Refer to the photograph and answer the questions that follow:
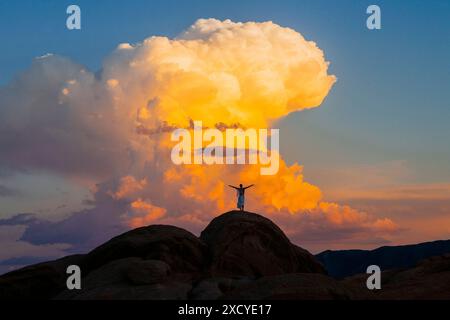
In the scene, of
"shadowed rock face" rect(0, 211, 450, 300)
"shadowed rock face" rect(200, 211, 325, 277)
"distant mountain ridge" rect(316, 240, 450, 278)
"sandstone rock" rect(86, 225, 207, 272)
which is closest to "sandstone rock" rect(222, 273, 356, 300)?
"shadowed rock face" rect(0, 211, 450, 300)

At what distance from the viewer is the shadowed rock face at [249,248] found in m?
35.5

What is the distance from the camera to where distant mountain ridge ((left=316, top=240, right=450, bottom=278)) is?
136 meters

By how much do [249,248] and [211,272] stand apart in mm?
3342

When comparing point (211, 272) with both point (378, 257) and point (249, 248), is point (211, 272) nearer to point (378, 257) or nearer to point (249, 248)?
point (249, 248)

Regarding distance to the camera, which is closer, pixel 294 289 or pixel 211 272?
pixel 294 289

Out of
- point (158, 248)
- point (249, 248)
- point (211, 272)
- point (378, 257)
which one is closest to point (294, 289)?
point (211, 272)

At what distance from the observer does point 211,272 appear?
34344 mm

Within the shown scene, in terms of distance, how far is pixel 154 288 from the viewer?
91.5ft

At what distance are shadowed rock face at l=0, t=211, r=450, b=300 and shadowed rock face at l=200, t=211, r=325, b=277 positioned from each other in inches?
2.3
